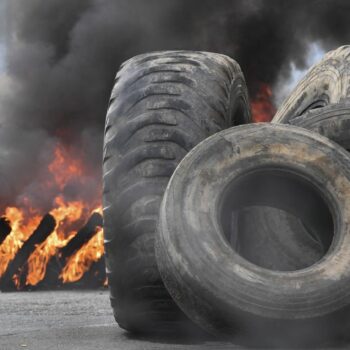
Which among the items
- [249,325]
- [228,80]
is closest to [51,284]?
[228,80]

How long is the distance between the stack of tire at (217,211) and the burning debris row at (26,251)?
21692 millimetres

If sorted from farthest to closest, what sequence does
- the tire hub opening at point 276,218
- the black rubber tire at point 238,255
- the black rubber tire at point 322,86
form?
1. the black rubber tire at point 322,86
2. the tire hub opening at point 276,218
3. the black rubber tire at point 238,255

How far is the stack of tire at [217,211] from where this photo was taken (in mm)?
3420

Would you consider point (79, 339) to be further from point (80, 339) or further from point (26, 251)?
point (26, 251)

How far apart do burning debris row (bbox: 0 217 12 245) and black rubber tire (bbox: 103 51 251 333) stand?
24.6m

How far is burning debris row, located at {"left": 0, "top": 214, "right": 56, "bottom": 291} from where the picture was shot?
2586 centimetres

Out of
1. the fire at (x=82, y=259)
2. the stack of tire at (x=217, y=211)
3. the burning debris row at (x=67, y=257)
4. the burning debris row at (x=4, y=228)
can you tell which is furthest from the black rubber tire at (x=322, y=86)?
the burning debris row at (x=4, y=228)

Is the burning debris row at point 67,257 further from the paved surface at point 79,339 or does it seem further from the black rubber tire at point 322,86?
the paved surface at point 79,339

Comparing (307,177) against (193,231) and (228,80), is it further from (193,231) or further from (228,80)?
(228,80)

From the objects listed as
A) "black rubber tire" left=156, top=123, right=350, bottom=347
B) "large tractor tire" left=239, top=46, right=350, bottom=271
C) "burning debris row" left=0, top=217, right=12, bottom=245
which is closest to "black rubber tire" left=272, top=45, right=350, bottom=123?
"large tractor tire" left=239, top=46, right=350, bottom=271

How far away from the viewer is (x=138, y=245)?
4.35 m

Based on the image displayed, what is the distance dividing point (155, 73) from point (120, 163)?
0.71 meters

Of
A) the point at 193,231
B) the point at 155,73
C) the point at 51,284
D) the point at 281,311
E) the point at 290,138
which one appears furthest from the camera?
the point at 51,284

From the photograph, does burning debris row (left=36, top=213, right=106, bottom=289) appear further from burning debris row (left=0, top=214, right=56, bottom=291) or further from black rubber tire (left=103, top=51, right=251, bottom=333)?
black rubber tire (left=103, top=51, right=251, bottom=333)
